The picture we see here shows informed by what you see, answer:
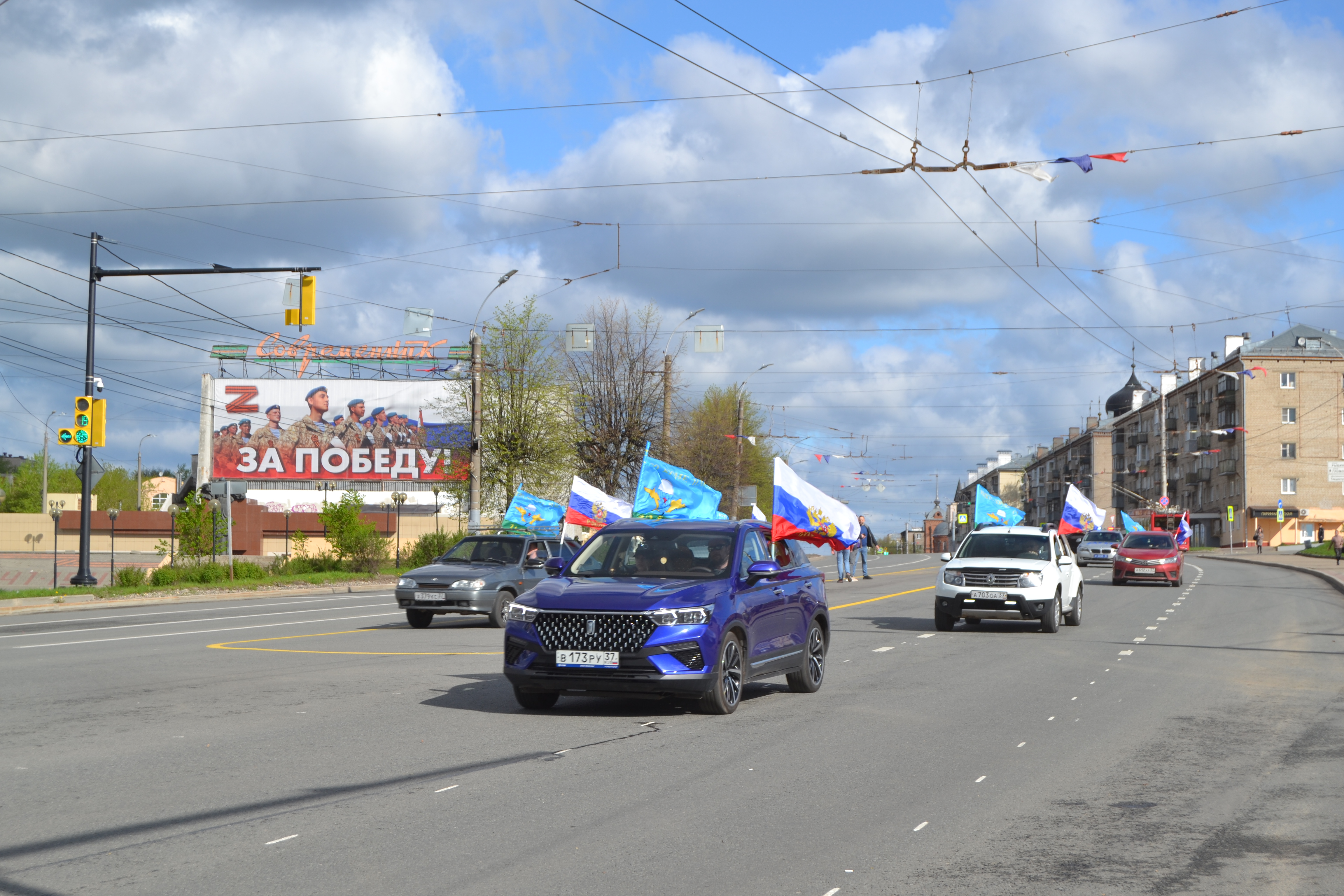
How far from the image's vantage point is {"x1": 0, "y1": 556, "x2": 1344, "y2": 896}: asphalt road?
560 cm

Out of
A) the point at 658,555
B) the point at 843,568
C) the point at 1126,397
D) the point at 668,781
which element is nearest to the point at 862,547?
the point at 843,568

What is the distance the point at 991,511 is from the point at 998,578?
1775 centimetres

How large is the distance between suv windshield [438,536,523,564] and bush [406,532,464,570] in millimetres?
17828

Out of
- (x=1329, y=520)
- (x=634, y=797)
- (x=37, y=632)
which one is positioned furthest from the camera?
(x=1329, y=520)

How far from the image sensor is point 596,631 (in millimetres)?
9961

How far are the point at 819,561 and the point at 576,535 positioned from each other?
17413mm

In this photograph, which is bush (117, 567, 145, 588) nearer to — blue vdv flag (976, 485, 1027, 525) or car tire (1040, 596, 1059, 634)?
blue vdv flag (976, 485, 1027, 525)

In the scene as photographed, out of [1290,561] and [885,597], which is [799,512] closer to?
[885,597]

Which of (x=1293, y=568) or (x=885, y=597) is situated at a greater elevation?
(x=885, y=597)

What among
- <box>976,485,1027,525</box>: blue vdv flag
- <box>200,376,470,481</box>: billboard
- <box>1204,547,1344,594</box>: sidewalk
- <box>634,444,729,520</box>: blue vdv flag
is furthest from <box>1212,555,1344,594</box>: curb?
<box>200,376,470,481</box>: billboard

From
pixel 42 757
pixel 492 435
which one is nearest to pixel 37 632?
pixel 42 757

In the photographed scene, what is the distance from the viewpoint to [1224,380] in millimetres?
100062

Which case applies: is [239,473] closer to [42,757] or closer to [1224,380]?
[1224,380]

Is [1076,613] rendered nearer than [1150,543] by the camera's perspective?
Yes
